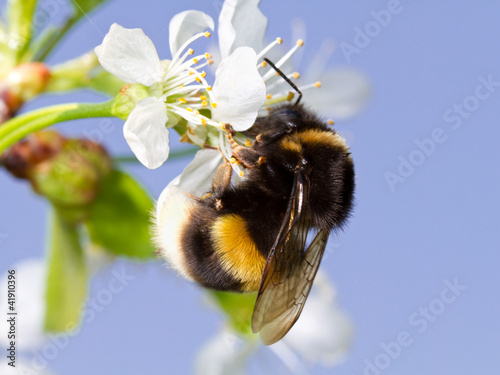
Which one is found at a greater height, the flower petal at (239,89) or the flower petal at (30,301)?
the flower petal at (239,89)

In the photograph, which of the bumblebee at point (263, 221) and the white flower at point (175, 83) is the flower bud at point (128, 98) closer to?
the white flower at point (175, 83)

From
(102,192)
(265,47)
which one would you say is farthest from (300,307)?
(102,192)

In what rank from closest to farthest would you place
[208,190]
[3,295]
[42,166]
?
[208,190] < [42,166] < [3,295]

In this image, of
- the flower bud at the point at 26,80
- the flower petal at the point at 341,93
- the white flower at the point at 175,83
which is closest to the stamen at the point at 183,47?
the white flower at the point at 175,83

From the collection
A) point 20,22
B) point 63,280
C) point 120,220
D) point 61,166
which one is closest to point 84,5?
point 20,22

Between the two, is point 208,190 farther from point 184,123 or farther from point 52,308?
point 52,308

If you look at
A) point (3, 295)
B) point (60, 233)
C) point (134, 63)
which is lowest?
point (3, 295)
